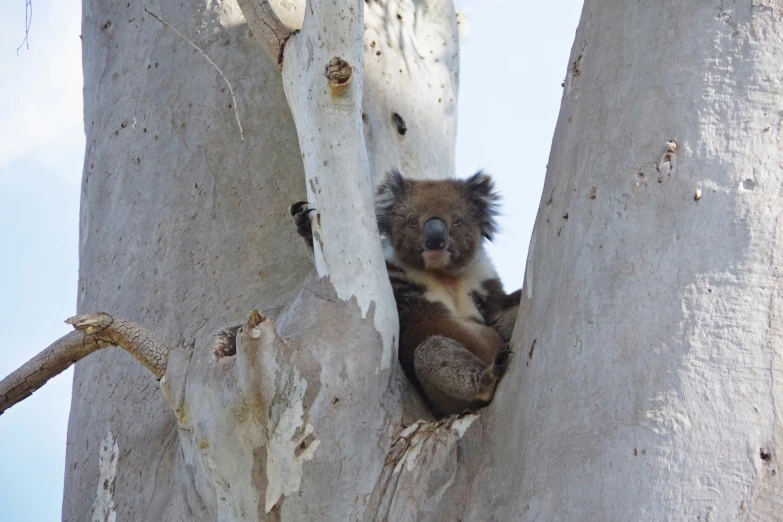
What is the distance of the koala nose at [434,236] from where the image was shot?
4.55m

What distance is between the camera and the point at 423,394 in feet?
12.1

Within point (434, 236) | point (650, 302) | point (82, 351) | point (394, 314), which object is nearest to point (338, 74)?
point (394, 314)

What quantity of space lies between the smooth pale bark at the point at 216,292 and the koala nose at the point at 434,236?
1.45ft

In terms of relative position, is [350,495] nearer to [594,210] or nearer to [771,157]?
[594,210]

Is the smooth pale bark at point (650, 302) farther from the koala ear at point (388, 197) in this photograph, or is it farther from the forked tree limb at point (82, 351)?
the koala ear at point (388, 197)

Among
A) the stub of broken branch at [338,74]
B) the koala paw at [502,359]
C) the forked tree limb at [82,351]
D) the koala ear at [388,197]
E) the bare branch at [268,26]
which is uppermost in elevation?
the bare branch at [268,26]

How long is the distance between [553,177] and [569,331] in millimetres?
548

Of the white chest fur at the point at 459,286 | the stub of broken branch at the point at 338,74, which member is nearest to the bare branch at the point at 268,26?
the stub of broken branch at the point at 338,74

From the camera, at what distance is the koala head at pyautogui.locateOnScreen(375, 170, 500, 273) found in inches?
181

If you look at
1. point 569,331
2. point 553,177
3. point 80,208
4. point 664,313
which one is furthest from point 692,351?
point 80,208

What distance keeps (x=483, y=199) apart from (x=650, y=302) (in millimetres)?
2855

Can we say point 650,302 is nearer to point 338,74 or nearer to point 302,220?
point 338,74

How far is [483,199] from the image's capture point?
5113 millimetres

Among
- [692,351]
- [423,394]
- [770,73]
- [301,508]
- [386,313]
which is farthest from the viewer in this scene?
[423,394]
